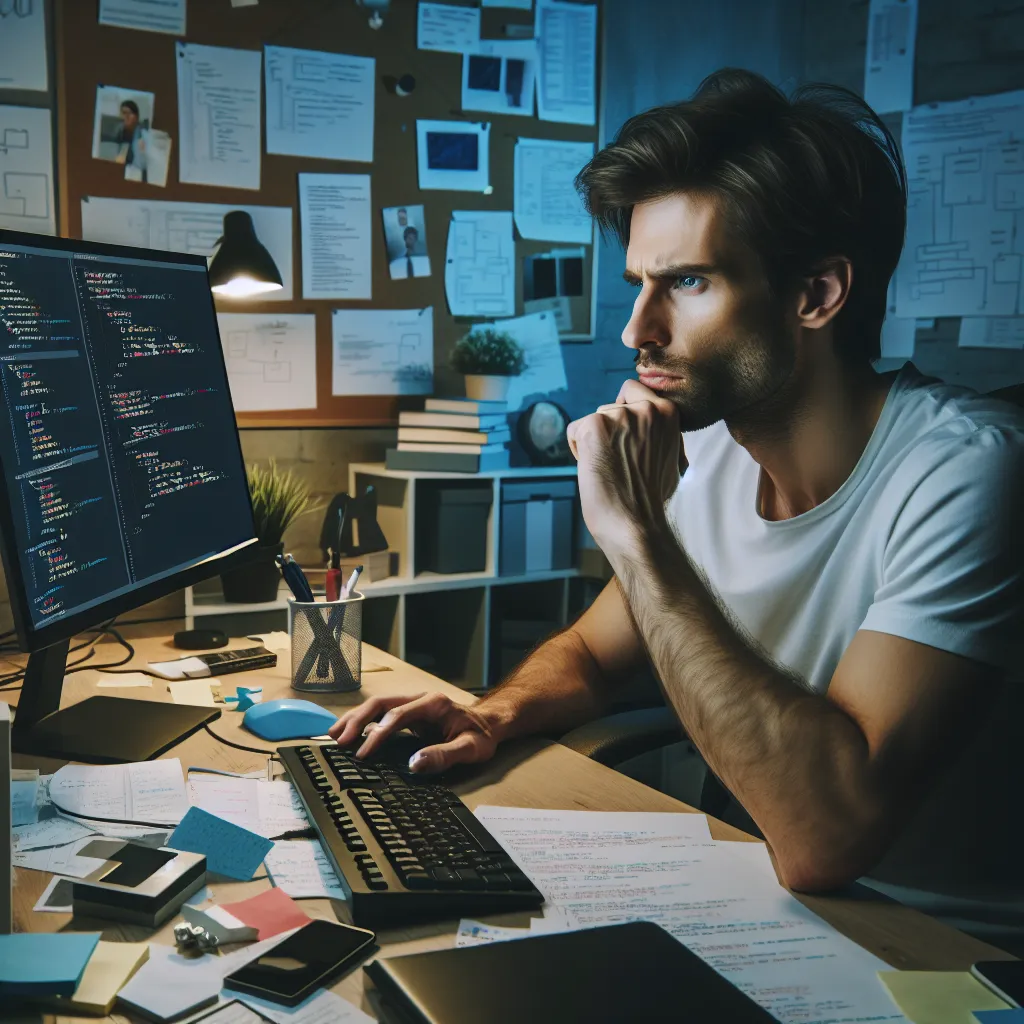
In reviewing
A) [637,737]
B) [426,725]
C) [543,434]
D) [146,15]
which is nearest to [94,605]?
[426,725]

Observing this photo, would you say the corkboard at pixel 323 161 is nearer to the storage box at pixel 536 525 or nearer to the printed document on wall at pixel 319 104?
the printed document on wall at pixel 319 104

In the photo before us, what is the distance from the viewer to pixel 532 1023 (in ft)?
1.96

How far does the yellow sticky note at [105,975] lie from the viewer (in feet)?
2.10

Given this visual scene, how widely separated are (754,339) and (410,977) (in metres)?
0.89

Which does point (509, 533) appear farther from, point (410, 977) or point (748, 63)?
point (410, 977)

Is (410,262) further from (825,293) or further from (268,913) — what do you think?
(268,913)

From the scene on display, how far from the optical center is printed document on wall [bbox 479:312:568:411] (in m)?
2.89

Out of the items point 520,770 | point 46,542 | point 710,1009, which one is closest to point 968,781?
point 520,770

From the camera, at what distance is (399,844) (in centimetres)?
84

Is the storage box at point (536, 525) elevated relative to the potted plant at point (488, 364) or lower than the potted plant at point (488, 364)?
lower

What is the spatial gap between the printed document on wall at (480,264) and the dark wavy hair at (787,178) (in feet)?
4.66

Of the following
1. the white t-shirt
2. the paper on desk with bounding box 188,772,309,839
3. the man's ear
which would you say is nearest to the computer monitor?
the paper on desk with bounding box 188,772,309,839

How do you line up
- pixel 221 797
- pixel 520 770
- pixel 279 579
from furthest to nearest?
1. pixel 279 579
2. pixel 520 770
3. pixel 221 797

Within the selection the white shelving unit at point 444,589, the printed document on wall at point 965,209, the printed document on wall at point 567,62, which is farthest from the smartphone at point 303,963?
the printed document on wall at point 567,62
